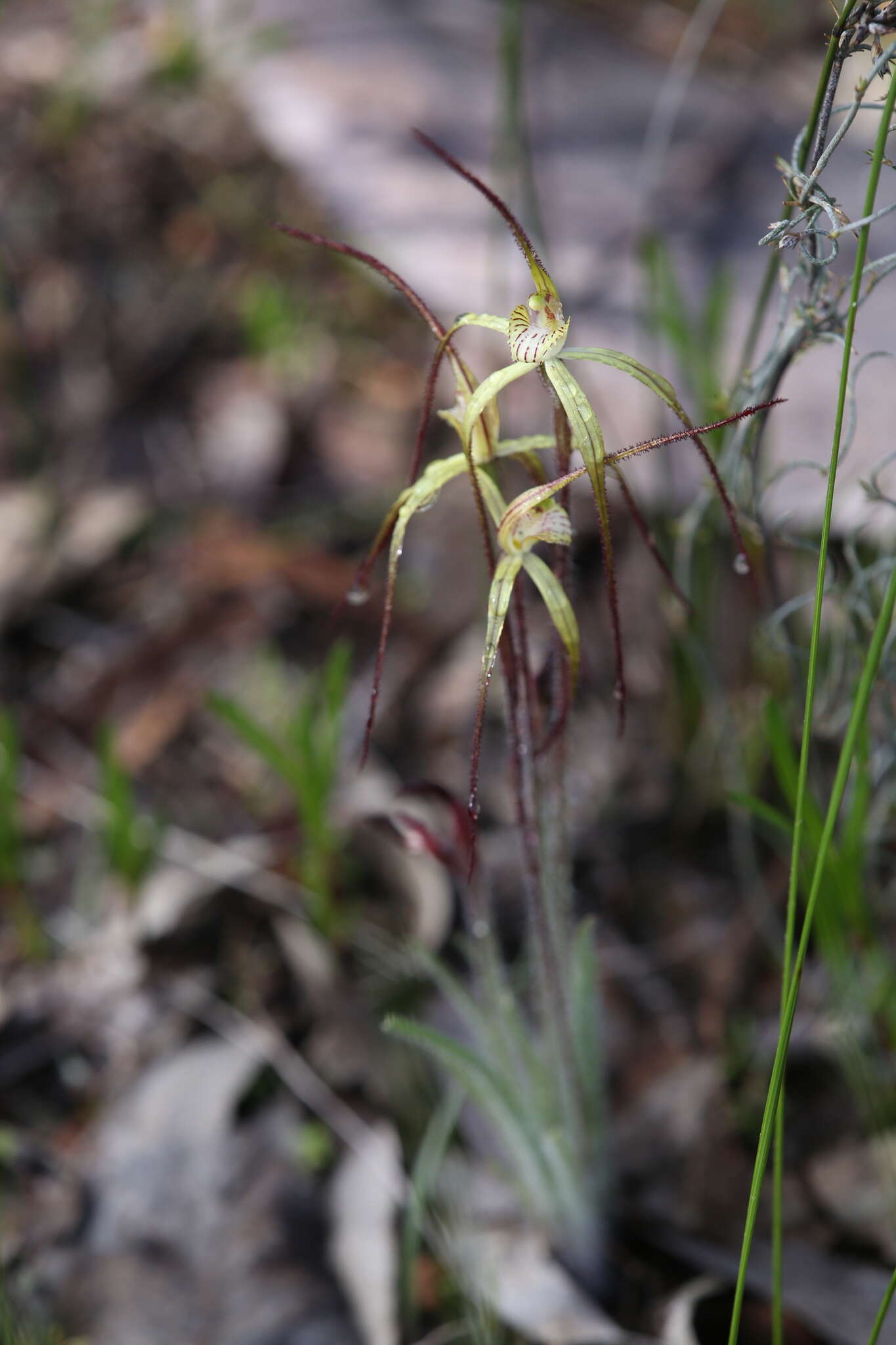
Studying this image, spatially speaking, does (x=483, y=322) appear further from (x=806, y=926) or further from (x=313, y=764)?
(x=313, y=764)

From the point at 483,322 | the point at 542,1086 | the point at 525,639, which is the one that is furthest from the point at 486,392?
the point at 542,1086

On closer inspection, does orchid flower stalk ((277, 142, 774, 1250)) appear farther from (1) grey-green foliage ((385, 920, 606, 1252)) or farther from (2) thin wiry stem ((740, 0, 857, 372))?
(2) thin wiry stem ((740, 0, 857, 372))

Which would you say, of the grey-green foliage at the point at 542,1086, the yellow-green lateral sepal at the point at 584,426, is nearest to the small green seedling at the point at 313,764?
the grey-green foliage at the point at 542,1086

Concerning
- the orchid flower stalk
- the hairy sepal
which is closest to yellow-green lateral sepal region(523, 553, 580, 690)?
the orchid flower stalk

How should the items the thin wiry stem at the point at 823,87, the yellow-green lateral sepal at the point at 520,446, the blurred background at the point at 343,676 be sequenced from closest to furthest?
the thin wiry stem at the point at 823,87, the yellow-green lateral sepal at the point at 520,446, the blurred background at the point at 343,676

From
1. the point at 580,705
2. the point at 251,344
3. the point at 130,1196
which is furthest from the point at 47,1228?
the point at 251,344

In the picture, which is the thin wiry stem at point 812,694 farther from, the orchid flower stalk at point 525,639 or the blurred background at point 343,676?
the blurred background at point 343,676
